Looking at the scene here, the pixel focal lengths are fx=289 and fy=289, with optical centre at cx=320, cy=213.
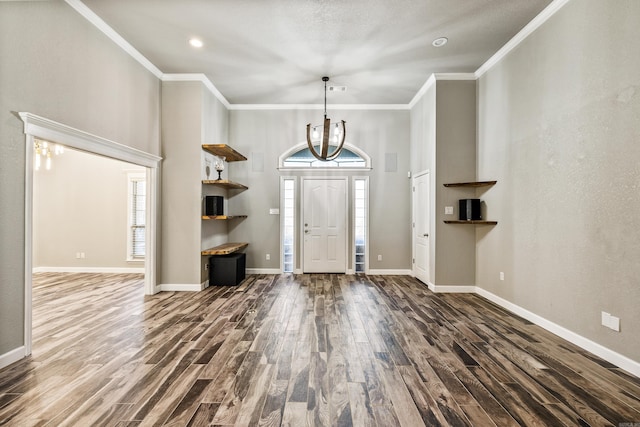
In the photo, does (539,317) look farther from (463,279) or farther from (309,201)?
(309,201)

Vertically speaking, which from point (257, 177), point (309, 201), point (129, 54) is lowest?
point (309, 201)

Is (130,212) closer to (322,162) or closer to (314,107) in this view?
(322,162)

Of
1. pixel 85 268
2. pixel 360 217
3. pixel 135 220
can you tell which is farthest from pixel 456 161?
pixel 85 268

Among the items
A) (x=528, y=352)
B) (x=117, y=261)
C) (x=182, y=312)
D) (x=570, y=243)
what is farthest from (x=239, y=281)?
(x=570, y=243)

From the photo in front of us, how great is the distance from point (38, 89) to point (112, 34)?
142 centimetres

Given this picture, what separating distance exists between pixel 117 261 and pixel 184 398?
545 cm

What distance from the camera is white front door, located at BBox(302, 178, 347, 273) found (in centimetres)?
609

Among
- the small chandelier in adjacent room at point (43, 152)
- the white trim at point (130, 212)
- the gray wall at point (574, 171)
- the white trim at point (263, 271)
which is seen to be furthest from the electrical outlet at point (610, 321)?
the small chandelier in adjacent room at point (43, 152)

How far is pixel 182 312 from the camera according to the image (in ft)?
12.0

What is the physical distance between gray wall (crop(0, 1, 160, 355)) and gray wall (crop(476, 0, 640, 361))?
5.04 metres

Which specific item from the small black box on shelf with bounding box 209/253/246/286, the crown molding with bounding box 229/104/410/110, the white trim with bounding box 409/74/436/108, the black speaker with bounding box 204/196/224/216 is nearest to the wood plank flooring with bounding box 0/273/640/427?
the small black box on shelf with bounding box 209/253/246/286

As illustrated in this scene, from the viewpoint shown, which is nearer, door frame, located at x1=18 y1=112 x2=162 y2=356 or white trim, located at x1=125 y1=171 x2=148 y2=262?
door frame, located at x1=18 y1=112 x2=162 y2=356

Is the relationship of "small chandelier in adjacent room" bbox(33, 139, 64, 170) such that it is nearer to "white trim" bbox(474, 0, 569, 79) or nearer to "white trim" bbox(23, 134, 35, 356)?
"white trim" bbox(23, 134, 35, 356)

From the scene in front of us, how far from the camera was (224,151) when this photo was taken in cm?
511
